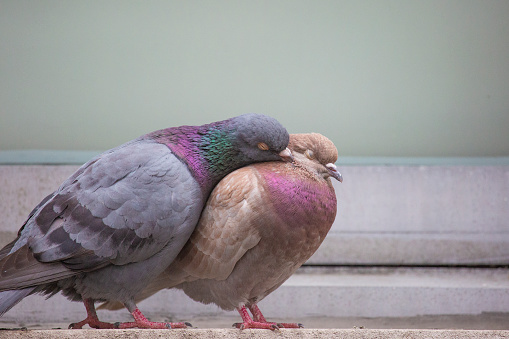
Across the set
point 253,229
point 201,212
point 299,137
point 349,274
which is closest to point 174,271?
point 201,212

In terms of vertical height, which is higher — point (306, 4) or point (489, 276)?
point (306, 4)

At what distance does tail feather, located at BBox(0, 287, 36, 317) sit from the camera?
193cm

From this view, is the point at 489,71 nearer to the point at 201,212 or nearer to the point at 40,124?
the point at 201,212

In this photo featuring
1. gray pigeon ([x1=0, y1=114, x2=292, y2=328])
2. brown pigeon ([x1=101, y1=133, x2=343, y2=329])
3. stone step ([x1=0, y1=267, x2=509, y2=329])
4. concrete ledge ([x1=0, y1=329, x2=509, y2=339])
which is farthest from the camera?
stone step ([x1=0, y1=267, x2=509, y2=329])

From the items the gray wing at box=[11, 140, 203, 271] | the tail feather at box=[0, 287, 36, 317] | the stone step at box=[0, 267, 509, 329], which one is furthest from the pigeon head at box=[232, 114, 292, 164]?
the stone step at box=[0, 267, 509, 329]

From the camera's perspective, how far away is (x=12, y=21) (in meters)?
3.80

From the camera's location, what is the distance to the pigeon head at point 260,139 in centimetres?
214

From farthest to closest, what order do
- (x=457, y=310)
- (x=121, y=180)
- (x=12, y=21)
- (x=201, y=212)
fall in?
1. (x=12, y=21)
2. (x=457, y=310)
3. (x=201, y=212)
4. (x=121, y=180)

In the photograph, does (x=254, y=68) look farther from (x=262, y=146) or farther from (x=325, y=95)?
(x=262, y=146)

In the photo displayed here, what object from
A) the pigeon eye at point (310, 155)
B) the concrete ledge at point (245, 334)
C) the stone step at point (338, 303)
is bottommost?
the stone step at point (338, 303)

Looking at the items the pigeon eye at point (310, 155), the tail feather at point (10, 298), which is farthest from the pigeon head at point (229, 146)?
the tail feather at point (10, 298)

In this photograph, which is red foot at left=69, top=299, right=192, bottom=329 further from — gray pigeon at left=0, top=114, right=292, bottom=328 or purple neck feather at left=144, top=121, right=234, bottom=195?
purple neck feather at left=144, top=121, right=234, bottom=195

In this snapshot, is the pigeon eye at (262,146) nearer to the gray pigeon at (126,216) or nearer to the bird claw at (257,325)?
the gray pigeon at (126,216)

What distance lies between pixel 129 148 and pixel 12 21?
2.17 meters
